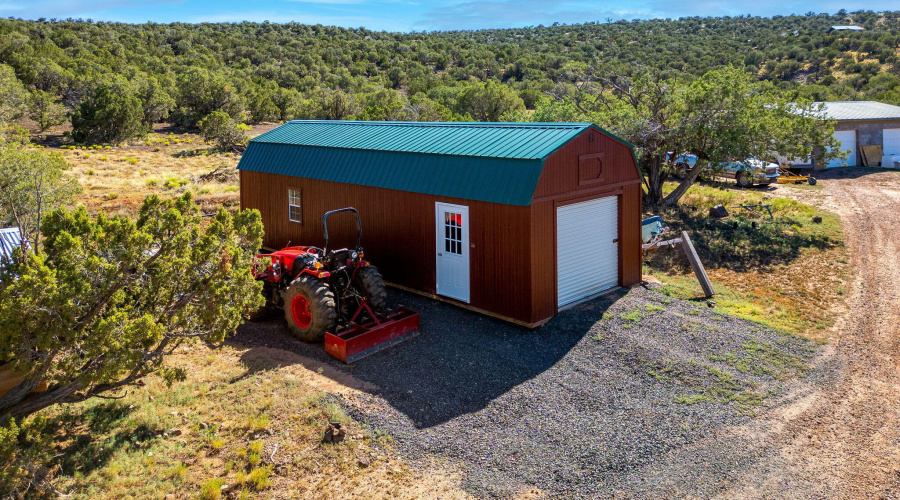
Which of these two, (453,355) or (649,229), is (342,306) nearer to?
(453,355)

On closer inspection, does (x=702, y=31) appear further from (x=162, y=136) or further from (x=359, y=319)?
(x=359, y=319)

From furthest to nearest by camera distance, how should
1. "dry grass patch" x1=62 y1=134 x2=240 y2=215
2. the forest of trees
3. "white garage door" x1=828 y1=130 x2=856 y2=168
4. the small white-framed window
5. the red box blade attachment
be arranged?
the forest of trees
"white garage door" x1=828 y1=130 x2=856 y2=168
"dry grass patch" x1=62 y1=134 x2=240 y2=215
the small white-framed window
the red box blade attachment

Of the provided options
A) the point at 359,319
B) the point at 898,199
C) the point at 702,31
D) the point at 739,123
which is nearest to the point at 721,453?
the point at 359,319

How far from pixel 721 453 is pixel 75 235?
22.3 feet

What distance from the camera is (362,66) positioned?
205ft

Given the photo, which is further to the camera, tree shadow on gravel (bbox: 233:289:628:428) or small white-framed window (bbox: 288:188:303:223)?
small white-framed window (bbox: 288:188:303:223)

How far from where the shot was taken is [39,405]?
6.45m

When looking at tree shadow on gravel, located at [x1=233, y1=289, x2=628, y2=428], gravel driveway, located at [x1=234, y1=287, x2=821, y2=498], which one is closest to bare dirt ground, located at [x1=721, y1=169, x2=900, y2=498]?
gravel driveway, located at [x1=234, y1=287, x2=821, y2=498]

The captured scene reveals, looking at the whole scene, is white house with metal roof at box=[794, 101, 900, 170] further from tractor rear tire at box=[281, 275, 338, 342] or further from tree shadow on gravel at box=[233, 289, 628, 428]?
tractor rear tire at box=[281, 275, 338, 342]

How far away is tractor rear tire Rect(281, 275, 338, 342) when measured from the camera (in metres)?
9.45

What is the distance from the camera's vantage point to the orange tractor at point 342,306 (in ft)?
30.9

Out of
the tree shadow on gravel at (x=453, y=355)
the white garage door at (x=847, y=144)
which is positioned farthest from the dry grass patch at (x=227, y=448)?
the white garage door at (x=847, y=144)

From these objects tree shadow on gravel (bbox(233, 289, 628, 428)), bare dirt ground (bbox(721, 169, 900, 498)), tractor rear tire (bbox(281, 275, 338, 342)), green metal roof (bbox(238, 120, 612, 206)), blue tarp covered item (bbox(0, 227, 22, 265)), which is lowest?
bare dirt ground (bbox(721, 169, 900, 498))

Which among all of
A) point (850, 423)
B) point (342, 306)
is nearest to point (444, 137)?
point (342, 306)
